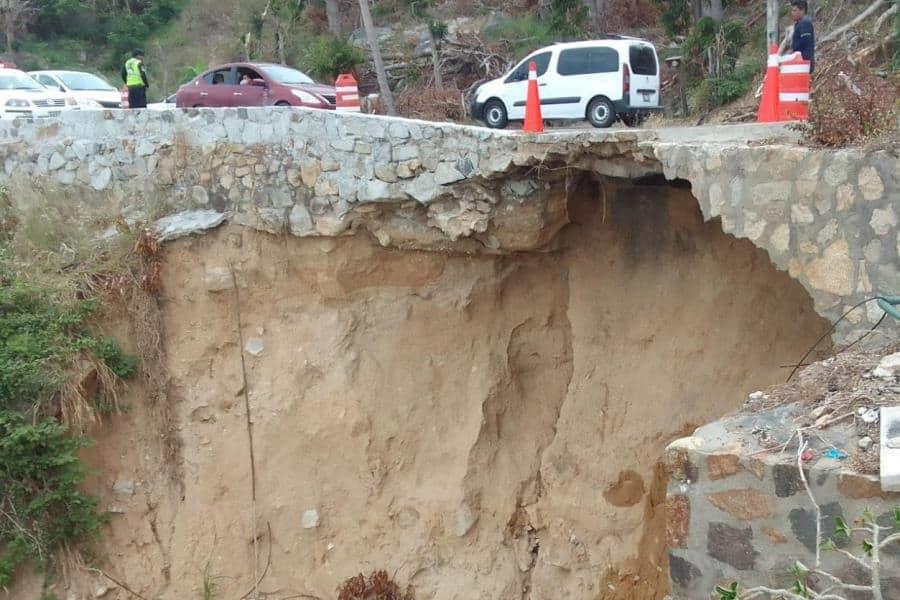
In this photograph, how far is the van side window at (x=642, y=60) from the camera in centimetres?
1170

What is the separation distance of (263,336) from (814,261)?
499cm

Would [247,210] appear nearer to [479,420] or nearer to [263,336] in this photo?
[263,336]

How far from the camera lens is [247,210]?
26.1 feet

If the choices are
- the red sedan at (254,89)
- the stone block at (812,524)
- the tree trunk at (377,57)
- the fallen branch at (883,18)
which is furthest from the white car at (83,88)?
the stone block at (812,524)

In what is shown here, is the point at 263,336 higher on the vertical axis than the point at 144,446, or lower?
higher

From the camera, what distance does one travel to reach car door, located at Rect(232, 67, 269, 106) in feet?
42.8

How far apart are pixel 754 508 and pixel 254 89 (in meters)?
11.5

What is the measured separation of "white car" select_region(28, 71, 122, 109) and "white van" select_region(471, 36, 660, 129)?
25.8 ft

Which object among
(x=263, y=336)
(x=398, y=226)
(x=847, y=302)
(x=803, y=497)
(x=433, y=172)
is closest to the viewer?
(x=803, y=497)

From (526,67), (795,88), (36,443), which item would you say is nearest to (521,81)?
(526,67)

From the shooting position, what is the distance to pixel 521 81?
40.2ft

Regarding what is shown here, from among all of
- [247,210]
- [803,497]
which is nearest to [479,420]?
[247,210]

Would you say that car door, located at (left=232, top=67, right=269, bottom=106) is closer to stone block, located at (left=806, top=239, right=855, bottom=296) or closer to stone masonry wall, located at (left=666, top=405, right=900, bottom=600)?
stone block, located at (left=806, top=239, right=855, bottom=296)

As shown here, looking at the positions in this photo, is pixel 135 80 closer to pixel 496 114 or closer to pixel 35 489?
pixel 496 114
